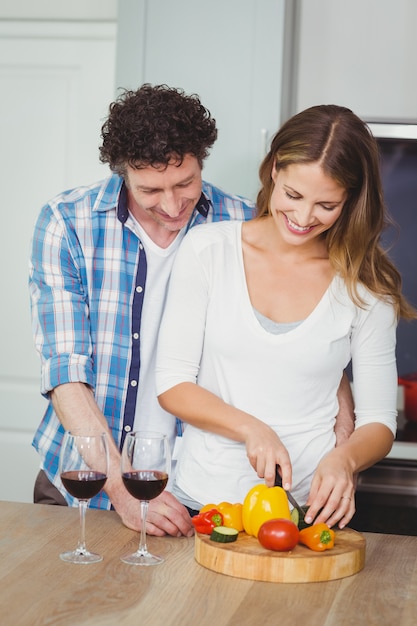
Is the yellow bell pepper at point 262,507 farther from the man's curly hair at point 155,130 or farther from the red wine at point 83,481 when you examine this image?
the man's curly hair at point 155,130

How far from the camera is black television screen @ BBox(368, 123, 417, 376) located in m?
3.12

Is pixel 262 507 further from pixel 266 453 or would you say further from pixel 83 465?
pixel 83 465

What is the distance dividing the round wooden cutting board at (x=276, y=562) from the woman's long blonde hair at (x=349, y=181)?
1.92 feet

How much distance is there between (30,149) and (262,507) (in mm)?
2213

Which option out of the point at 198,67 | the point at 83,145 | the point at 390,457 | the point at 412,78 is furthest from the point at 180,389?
the point at 83,145

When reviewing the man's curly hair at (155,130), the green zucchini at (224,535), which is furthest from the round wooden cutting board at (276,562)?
the man's curly hair at (155,130)

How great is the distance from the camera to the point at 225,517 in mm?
1475

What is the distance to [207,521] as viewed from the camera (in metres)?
1.45

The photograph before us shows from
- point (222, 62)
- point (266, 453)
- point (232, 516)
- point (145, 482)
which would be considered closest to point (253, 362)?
point (266, 453)

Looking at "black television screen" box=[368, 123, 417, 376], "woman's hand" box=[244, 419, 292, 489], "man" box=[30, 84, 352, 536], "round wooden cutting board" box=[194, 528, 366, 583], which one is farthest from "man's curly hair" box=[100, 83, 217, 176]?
"black television screen" box=[368, 123, 417, 376]

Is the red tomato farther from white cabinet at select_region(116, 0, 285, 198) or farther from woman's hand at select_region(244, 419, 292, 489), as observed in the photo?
white cabinet at select_region(116, 0, 285, 198)

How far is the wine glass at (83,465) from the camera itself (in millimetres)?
1347

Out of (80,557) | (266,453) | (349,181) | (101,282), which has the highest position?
(349,181)

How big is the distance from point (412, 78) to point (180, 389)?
1.51 meters
